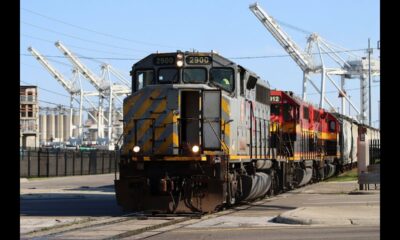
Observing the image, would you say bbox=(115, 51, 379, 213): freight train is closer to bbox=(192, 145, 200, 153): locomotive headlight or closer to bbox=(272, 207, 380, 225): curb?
bbox=(192, 145, 200, 153): locomotive headlight

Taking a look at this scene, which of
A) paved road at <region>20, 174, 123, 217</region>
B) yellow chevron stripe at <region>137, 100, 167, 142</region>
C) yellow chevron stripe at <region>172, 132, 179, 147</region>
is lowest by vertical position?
paved road at <region>20, 174, 123, 217</region>

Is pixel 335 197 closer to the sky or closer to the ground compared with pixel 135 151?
closer to the ground

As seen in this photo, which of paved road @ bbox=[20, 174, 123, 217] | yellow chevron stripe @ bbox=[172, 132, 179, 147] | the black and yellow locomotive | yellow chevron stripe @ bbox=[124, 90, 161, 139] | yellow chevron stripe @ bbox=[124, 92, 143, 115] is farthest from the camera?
paved road @ bbox=[20, 174, 123, 217]

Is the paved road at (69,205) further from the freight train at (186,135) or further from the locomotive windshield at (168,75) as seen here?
the locomotive windshield at (168,75)

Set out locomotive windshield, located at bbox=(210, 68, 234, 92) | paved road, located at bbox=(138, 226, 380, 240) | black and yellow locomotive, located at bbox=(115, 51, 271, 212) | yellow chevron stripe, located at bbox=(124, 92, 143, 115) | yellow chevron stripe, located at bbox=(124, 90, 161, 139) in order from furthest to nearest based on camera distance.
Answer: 1. locomotive windshield, located at bbox=(210, 68, 234, 92)
2. yellow chevron stripe, located at bbox=(124, 92, 143, 115)
3. yellow chevron stripe, located at bbox=(124, 90, 161, 139)
4. black and yellow locomotive, located at bbox=(115, 51, 271, 212)
5. paved road, located at bbox=(138, 226, 380, 240)

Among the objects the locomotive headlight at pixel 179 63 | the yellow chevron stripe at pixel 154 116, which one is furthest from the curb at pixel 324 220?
the locomotive headlight at pixel 179 63

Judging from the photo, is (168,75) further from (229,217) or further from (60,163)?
(60,163)

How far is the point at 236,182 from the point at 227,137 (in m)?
1.76

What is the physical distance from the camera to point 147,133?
17938 mm

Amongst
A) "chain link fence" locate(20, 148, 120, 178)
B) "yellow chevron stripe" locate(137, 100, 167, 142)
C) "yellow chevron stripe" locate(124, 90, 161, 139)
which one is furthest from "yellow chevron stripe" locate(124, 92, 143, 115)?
"chain link fence" locate(20, 148, 120, 178)

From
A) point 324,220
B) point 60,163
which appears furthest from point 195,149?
point 60,163

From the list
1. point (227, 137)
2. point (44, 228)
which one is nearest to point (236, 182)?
point (227, 137)
